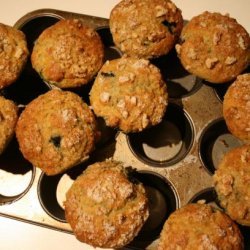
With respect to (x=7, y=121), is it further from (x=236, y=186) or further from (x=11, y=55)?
(x=236, y=186)

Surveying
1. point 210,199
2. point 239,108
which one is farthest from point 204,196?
point 239,108

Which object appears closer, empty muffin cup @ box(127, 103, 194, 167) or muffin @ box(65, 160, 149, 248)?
muffin @ box(65, 160, 149, 248)

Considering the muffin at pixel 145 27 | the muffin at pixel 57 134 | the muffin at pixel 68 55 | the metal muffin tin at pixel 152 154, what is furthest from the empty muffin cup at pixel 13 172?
the muffin at pixel 145 27

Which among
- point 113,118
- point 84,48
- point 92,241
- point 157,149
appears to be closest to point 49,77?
point 84,48

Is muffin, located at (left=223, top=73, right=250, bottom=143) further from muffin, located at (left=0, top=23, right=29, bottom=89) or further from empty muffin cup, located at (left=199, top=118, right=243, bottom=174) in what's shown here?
muffin, located at (left=0, top=23, right=29, bottom=89)

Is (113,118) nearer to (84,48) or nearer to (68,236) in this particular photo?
(84,48)

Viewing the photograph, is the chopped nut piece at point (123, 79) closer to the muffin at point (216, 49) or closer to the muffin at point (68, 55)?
the muffin at point (68, 55)

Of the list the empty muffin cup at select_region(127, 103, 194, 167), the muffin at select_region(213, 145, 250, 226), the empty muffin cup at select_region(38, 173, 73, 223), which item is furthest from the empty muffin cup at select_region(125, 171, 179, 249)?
the empty muffin cup at select_region(38, 173, 73, 223)
